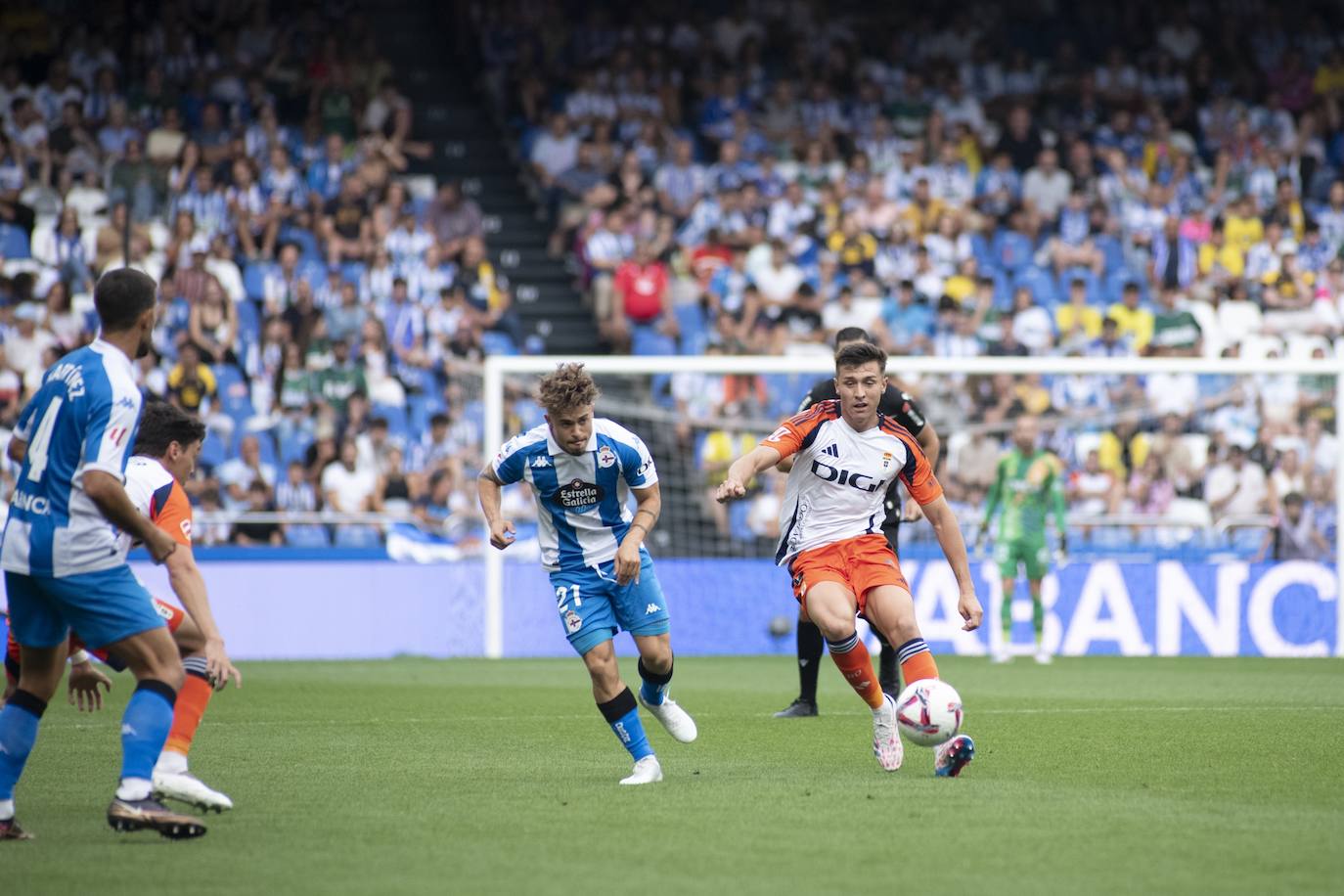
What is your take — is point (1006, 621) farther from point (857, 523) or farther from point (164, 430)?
point (164, 430)

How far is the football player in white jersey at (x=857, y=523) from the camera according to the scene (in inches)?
343

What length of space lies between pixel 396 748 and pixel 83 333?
11.8m

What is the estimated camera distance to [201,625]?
23.2ft

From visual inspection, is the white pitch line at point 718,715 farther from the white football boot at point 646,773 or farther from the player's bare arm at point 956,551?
the white football boot at point 646,773

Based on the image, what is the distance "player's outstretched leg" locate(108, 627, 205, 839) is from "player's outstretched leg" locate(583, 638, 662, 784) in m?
2.19

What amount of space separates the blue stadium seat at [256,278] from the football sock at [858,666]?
13724 mm

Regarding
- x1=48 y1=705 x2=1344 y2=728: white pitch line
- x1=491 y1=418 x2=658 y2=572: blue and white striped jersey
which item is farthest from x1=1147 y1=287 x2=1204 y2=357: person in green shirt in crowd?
x1=491 y1=418 x2=658 y2=572: blue and white striped jersey

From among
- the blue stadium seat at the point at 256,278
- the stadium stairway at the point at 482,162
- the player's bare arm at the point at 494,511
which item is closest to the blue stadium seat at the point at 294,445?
the blue stadium seat at the point at 256,278

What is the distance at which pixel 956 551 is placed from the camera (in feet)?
28.9

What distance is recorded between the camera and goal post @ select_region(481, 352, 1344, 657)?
59.8ft

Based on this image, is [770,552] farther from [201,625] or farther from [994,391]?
[201,625]

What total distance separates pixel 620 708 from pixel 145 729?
2.40 meters

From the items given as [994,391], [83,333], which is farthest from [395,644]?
[994,391]

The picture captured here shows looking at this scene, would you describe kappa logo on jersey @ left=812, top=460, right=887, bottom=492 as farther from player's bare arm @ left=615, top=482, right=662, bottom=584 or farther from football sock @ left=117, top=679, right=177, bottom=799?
football sock @ left=117, top=679, right=177, bottom=799
